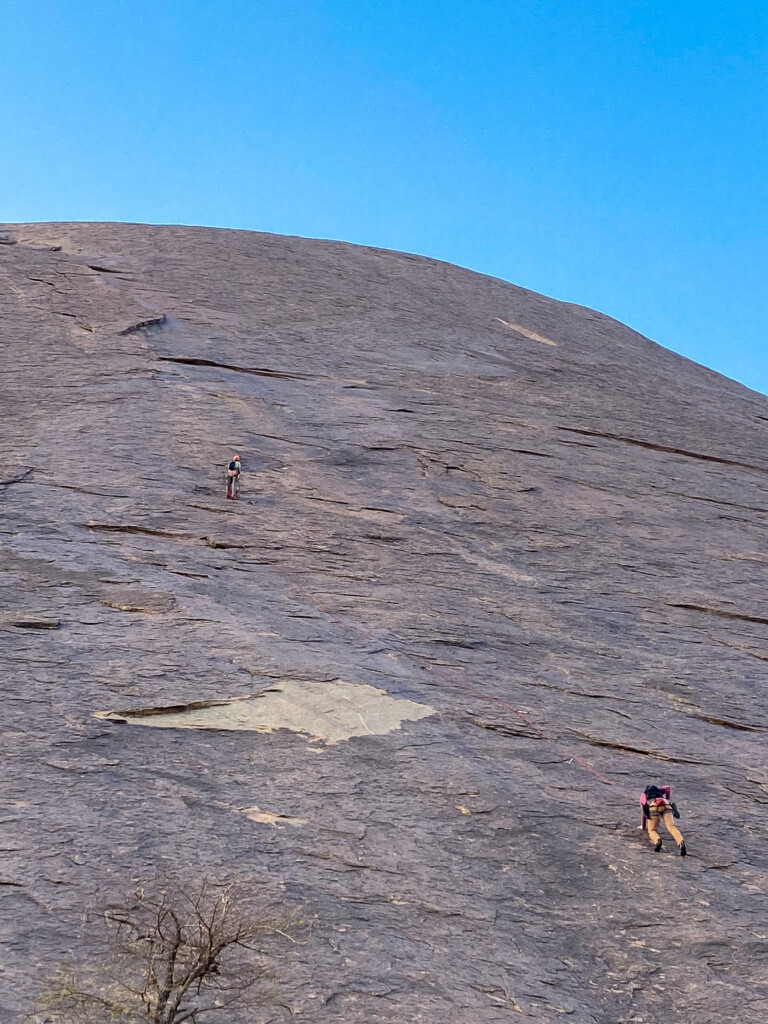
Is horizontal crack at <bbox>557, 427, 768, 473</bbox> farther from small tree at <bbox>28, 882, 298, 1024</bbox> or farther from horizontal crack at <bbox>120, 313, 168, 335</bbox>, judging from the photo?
small tree at <bbox>28, 882, 298, 1024</bbox>

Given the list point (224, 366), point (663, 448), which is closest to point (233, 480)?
point (224, 366)

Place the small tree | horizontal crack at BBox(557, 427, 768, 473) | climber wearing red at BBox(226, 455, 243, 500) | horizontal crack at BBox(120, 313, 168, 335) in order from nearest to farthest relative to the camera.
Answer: the small tree → climber wearing red at BBox(226, 455, 243, 500) → horizontal crack at BBox(120, 313, 168, 335) → horizontal crack at BBox(557, 427, 768, 473)

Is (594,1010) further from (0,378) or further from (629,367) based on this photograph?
(629,367)

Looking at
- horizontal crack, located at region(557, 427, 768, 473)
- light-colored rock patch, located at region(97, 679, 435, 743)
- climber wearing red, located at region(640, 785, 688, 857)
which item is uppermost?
horizontal crack, located at region(557, 427, 768, 473)

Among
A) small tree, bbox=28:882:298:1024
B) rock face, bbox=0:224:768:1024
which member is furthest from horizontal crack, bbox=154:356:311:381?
small tree, bbox=28:882:298:1024

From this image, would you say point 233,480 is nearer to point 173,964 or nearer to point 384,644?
point 384,644

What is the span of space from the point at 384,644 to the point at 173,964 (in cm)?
609

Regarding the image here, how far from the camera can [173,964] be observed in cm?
620

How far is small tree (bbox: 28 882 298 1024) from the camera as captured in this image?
617 centimetres

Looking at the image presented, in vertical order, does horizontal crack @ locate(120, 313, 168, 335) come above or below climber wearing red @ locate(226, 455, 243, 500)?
above

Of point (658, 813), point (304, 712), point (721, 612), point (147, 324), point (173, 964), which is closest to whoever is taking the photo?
point (173, 964)

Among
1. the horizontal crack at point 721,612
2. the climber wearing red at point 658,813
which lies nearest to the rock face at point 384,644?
the horizontal crack at point 721,612

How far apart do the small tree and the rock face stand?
217mm

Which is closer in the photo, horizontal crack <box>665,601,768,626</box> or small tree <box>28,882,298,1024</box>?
small tree <box>28,882,298,1024</box>
